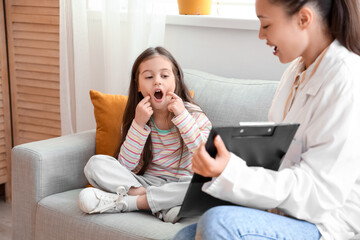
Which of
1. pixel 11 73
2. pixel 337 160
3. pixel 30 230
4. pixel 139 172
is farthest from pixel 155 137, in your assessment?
pixel 11 73

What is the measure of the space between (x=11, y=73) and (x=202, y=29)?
116 cm

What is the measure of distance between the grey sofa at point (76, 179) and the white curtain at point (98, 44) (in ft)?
1.25

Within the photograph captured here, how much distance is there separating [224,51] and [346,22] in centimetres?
112

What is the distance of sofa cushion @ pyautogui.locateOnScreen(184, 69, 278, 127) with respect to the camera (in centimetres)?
187

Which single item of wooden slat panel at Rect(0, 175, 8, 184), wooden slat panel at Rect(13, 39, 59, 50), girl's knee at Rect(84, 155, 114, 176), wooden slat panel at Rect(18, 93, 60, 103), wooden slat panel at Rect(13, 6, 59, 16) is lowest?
wooden slat panel at Rect(0, 175, 8, 184)

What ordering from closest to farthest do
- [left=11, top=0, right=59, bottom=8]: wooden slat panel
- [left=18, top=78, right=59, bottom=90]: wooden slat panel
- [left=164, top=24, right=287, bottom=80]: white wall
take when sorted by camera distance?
[left=164, top=24, right=287, bottom=80]: white wall, [left=11, top=0, right=59, bottom=8]: wooden slat panel, [left=18, top=78, right=59, bottom=90]: wooden slat panel

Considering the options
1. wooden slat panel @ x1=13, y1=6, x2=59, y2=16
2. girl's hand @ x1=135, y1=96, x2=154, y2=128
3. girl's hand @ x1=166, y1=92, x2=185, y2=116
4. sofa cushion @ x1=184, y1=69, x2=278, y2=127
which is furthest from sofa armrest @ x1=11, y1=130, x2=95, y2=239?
wooden slat panel @ x1=13, y1=6, x2=59, y2=16

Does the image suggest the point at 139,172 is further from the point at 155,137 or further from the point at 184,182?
the point at 184,182

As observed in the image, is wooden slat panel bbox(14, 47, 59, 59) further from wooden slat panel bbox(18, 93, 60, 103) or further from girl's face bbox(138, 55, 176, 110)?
girl's face bbox(138, 55, 176, 110)

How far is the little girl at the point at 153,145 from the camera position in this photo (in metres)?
1.63

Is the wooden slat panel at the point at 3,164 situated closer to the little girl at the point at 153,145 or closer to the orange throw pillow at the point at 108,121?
the orange throw pillow at the point at 108,121

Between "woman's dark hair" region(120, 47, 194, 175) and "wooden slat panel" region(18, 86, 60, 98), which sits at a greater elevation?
"woman's dark hair" region(120, 47, 194, 175)

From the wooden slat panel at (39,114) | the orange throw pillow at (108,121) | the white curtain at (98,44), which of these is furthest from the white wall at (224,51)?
the wooden slat panel at (39,114)

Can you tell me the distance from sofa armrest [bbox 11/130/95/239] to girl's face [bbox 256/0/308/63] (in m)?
0.92
